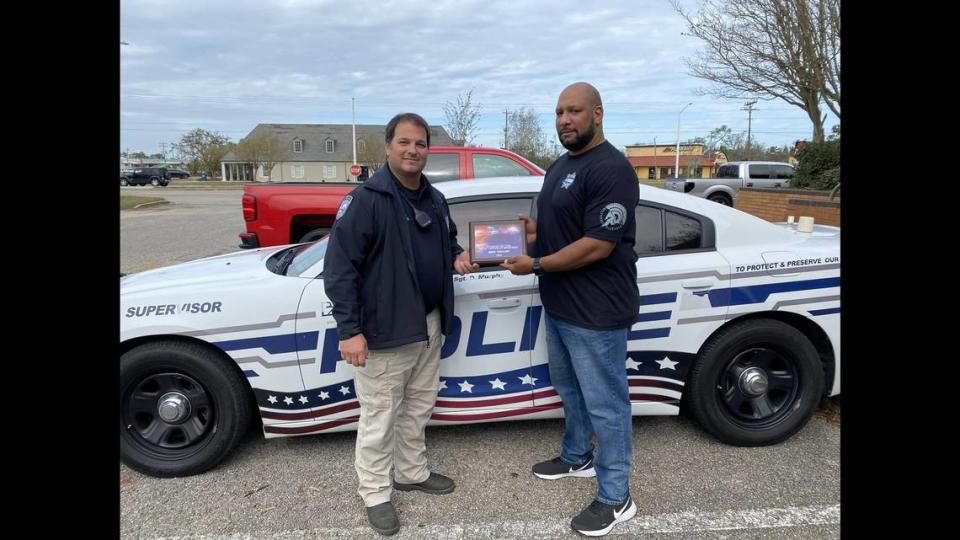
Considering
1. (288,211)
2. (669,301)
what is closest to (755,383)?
(669,301)

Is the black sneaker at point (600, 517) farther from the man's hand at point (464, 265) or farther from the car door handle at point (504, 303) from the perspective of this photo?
the man's hand at point (464, 265)

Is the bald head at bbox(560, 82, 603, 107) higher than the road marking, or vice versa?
the bald head at bbox(560, 82, 603, 107)

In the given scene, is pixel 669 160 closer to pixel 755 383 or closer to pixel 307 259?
pixel 755 383

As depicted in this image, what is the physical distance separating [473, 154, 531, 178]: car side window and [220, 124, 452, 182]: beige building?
55.5 meters

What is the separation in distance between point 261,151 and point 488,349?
60.1 metres

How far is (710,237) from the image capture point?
3025 millimetres

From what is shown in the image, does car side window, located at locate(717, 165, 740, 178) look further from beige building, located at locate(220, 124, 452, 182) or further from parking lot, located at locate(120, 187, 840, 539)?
beige building, located at locate(220, 124, 452, 182)

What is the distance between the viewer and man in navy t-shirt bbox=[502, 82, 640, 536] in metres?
2.26

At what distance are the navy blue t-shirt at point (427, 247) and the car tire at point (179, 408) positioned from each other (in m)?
1.13

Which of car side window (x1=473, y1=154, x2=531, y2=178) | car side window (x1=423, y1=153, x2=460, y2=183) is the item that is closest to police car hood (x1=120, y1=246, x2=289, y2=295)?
car side window (x1=423, y1=153, x2=460, y2=183)

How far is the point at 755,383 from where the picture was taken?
119 inches
